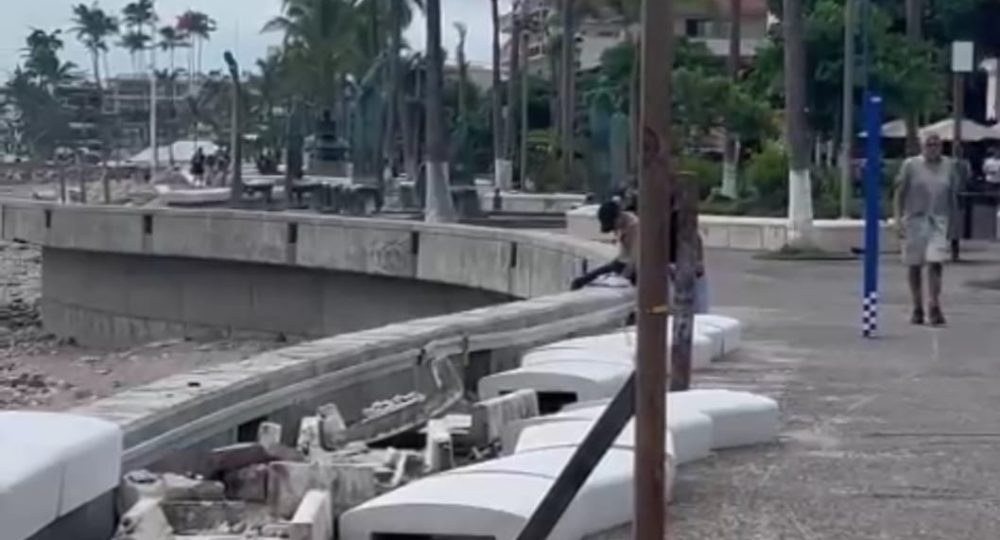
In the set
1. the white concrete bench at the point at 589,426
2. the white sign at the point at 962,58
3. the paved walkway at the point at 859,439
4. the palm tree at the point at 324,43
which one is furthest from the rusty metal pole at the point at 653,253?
the palm tree at the point at 324,43

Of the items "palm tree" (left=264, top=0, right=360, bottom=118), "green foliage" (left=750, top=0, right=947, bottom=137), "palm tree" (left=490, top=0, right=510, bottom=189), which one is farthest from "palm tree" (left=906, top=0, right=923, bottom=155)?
"palm tree" (left=264, top=0, right=360, bottom=118)

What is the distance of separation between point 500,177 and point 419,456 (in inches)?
2194

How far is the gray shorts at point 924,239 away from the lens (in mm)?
19812

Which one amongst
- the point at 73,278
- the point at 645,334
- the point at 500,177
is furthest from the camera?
the point at 500,177

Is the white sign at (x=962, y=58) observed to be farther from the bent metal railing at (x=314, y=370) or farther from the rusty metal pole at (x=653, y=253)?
the rusty metal pole at (x=653, y=253)

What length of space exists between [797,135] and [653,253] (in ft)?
98.5

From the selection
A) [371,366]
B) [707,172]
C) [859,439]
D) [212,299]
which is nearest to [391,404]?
[371,366]

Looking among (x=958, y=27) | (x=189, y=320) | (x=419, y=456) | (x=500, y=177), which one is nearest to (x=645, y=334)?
(x=419, y=456)

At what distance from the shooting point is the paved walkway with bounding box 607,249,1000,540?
9.93m

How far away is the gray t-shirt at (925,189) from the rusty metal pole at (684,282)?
22.5 ft

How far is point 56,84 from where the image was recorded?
492ft

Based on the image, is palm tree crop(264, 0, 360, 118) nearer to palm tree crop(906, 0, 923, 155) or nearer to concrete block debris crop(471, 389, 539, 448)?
palm tree crop(906, 0, 923, 155)

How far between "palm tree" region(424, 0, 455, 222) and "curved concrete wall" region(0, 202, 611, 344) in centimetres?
641

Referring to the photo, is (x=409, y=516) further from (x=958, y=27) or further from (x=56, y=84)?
(x=56, y=84)
